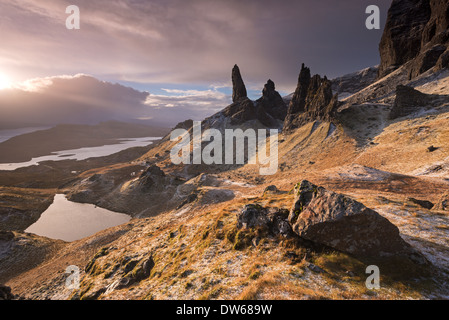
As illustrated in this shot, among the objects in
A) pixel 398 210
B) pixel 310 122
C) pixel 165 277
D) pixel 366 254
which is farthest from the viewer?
pixel 310 122

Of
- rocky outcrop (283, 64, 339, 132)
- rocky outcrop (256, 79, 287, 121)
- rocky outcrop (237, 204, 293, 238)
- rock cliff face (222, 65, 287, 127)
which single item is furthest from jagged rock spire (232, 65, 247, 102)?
rocky outcrop (237, 204, 293, 238)

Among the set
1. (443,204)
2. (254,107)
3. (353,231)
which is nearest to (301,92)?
(254,107)

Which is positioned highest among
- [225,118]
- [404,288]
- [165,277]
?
[225,118]

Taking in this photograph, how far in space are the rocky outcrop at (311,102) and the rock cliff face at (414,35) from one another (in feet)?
128

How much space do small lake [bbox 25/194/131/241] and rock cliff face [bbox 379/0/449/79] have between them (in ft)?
418

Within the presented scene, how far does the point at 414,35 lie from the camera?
96.9 meters

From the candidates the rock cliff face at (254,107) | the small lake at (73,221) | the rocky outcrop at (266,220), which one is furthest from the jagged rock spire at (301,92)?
the small lake at (73,221)

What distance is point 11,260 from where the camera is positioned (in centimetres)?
3106

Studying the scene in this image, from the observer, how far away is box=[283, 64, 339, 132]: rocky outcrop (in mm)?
68900

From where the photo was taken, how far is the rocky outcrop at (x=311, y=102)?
68.9 metres

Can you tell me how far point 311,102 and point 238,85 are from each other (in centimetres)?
6284
